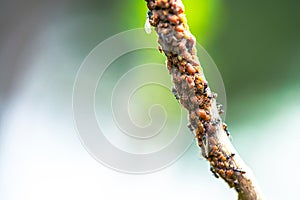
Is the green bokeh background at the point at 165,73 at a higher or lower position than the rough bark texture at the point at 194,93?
higher

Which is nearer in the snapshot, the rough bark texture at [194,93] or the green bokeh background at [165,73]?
the rough bark texture at [194,93]

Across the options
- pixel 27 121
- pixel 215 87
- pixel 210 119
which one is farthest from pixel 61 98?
pixel 210 119

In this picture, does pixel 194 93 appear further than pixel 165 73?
No

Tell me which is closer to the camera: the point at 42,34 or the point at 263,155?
the point at 263,155

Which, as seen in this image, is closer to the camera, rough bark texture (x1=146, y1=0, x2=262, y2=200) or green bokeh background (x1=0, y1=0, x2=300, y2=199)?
rough bark texture (x1=146, y1=0, x2=262, y2=200)

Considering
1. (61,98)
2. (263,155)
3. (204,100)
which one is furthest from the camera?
(61,98)

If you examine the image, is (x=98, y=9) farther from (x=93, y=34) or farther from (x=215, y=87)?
(x=215, y=87)

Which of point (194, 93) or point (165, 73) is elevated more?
point (165, 73)

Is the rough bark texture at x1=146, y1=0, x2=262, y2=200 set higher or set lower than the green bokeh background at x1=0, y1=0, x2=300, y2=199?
lower
